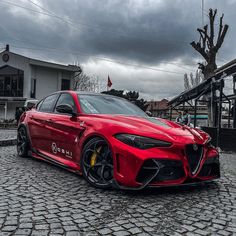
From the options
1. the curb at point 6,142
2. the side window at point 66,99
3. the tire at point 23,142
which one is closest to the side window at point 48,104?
the side window at point 66,99

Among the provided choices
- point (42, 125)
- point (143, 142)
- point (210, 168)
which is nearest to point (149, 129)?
point (143, 142)

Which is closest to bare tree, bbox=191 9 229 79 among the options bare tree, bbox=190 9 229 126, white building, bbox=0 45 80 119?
bare tree, bbox=190 9 229 126

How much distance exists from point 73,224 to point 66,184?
4.99 ft

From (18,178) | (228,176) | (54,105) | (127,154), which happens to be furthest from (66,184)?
(228,176)

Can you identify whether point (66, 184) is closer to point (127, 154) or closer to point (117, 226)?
point (127, 154)

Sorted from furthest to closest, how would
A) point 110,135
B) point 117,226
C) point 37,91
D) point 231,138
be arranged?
1. point 37,91
2. point 231,138
3. point 110,135
4. point 117,226

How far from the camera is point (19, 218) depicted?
9.42 ft

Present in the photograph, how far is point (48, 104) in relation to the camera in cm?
597

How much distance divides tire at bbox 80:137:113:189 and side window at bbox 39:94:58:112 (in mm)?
1874

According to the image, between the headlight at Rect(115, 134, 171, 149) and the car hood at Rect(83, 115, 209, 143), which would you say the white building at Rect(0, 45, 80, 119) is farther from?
the headlight at Rect(115, 134, 171, 149)

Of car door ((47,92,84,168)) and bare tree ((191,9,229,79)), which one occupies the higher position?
bare tree ((191,9,229,79))

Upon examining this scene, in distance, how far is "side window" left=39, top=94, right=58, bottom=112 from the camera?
579cm

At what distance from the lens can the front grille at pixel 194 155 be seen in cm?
374

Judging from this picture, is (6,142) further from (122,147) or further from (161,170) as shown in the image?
(161,170)
